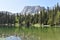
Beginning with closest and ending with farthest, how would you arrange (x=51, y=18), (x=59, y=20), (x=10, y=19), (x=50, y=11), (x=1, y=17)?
(x=59, y=20), (x=51, y=18), (x=50, y=11), (x=10, y=19), (x=1, y=17)

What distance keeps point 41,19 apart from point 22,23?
15504 mm

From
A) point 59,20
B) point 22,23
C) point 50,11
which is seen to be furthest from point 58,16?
point 22,23

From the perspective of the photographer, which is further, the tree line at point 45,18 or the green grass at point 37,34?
the tree line at point 45,18

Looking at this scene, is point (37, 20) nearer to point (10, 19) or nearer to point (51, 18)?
point (51, 18)

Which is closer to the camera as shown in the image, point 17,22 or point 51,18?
point 51,18

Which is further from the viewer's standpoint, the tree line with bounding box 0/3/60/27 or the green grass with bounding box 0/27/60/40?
the tree line with bounding box 0/3/60/27

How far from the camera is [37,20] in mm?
90062

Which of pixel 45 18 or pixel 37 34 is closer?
pixel 37 34

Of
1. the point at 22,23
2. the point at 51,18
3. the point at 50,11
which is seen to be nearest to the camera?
the point at 51,18

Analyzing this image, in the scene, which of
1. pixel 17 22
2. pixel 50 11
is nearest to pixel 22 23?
pixel 17 22

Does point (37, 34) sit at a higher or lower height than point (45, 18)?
higher

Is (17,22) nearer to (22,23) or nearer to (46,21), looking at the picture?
(22,23)

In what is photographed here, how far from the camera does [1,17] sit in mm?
124688

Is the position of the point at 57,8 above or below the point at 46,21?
above
